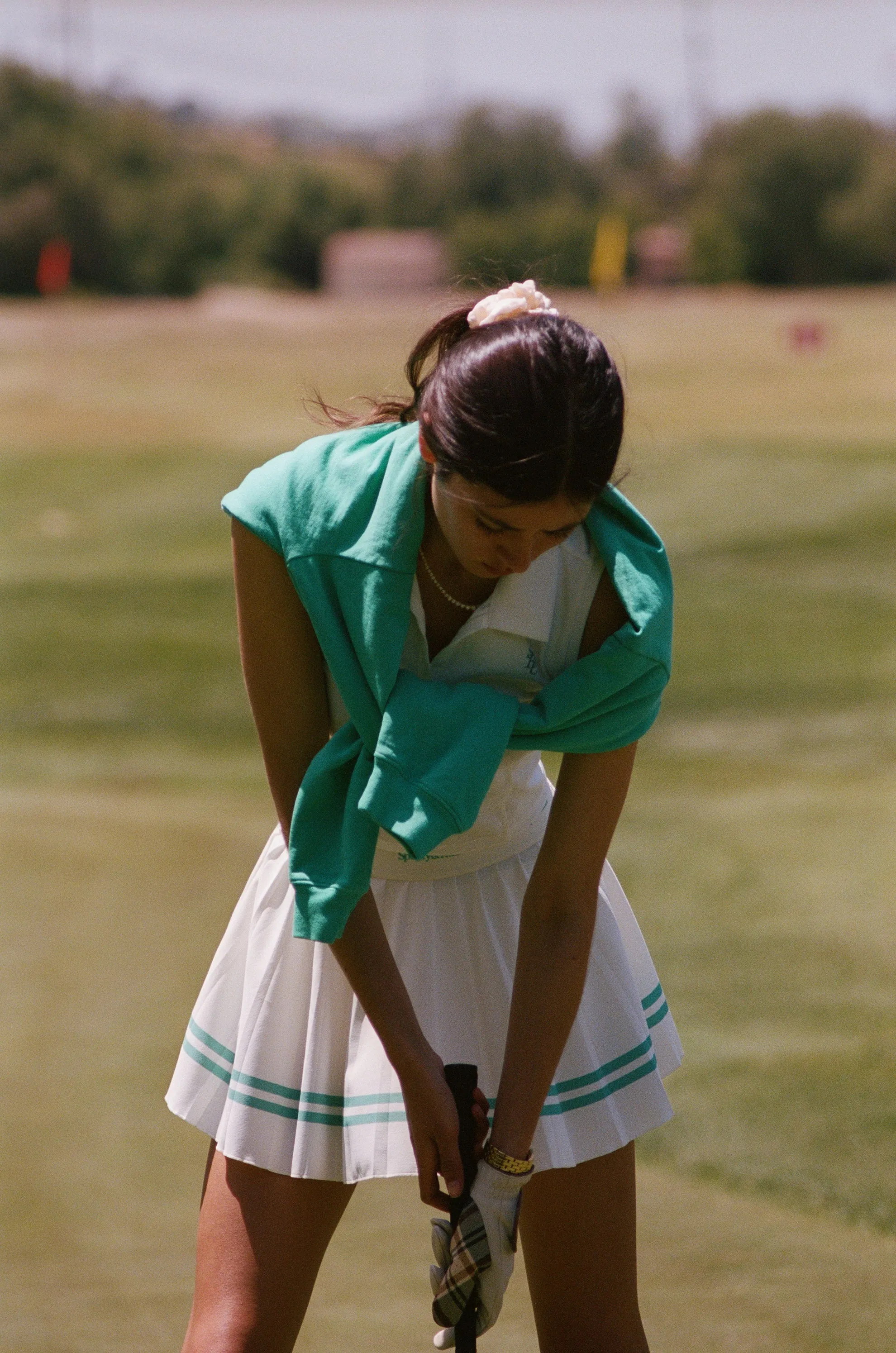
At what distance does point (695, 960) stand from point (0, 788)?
2.97m

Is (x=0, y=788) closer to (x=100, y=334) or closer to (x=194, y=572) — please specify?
(x=194, y=572)

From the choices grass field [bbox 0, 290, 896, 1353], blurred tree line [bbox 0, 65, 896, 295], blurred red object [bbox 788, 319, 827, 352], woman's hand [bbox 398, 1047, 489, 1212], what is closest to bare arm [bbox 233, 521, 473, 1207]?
woman's hand [bbox 398, 1047, 489, 1212]

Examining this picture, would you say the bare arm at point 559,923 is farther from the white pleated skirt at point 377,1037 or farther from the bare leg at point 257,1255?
the bare leg at point 257,1255

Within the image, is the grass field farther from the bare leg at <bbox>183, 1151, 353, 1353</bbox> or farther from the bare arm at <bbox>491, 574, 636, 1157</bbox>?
the bare leg at <bbox>183, 1151, 353, 1353</bbox>

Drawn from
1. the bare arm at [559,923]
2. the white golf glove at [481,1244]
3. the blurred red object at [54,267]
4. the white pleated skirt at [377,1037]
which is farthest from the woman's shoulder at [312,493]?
the blurred red object at [54,267]

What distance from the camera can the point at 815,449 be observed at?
13508mm

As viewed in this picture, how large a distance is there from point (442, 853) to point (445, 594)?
273mm

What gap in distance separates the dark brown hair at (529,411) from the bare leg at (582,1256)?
71 centimetres

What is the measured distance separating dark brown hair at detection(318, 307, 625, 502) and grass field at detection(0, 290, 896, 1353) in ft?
1.24

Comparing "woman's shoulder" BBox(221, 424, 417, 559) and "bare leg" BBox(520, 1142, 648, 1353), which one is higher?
"woman's shoulder" BBox(221, 424, 417, 559)

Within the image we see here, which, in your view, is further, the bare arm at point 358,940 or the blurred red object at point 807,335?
the blurred red object at point 807,335

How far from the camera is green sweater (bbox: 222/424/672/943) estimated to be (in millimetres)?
1507

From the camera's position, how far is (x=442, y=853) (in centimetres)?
166

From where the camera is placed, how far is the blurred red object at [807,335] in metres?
15.3
